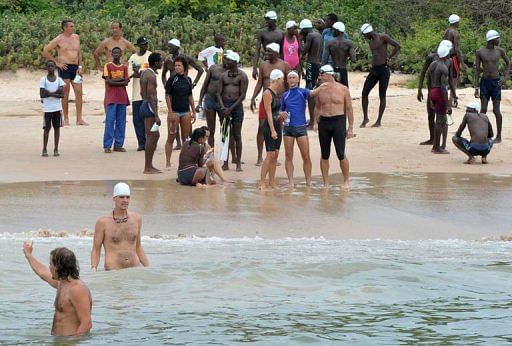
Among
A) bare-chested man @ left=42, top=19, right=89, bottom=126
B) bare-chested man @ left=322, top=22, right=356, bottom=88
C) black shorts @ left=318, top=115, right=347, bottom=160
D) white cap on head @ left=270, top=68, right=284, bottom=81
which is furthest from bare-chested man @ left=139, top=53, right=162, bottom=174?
bare-chested man @ left=42, top=19, right=89, bottom=126

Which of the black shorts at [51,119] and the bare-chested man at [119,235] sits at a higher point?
the black shorts at [51,119]

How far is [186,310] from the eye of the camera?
477 inches

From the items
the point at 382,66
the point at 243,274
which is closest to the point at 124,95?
the point at 382,66

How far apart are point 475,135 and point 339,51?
2.92 meters

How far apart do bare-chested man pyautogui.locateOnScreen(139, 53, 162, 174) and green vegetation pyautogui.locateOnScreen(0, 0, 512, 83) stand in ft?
25.8

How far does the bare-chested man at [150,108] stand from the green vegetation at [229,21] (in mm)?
7863

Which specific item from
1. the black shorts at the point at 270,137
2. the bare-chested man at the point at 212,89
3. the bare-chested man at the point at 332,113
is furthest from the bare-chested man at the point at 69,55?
the bare-chested man at the point at 332,113

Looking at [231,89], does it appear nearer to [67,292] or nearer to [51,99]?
[51,99]

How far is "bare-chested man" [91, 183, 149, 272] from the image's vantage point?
1187cm

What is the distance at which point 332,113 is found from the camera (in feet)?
54.4

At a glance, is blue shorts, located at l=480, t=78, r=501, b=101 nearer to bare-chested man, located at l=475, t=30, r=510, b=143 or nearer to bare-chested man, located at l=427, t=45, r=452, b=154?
bare-chested man, located at l=475, t=30, r=510, b=143

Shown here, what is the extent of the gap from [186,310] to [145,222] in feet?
9.83

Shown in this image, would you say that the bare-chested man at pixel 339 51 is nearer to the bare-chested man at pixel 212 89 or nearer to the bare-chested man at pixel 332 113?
the bare-chested man at pixel 212 89

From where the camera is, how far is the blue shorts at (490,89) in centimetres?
2056
